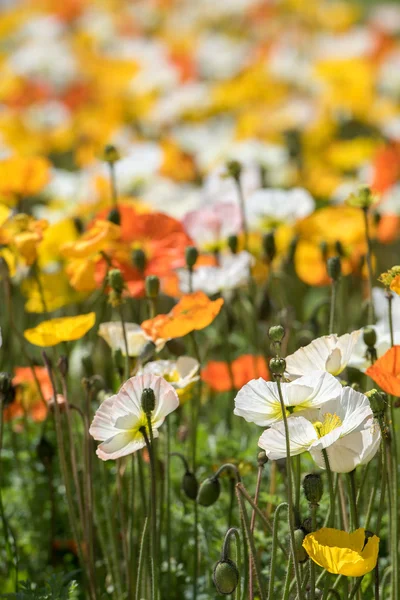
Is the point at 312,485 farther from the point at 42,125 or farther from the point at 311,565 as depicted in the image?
the point at 42,125

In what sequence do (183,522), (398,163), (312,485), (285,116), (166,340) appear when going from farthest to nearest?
(285,116) → (398,163) → (183,522) → (166,340) → (312,485)

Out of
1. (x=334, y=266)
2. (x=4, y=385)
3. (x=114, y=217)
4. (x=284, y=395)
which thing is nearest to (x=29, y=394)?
(x=114, y=217)

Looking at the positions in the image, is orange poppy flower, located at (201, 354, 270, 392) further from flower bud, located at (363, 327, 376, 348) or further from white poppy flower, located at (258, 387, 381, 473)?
white poppy flower, located at (258, 387, 381, 473)

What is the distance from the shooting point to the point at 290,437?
878 millimetres

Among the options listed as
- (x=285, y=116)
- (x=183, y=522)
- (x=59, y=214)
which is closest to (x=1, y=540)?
(x=183, y=522)

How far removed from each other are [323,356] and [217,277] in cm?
54

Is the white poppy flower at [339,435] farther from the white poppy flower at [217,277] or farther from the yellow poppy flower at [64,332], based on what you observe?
the white poppy flower at [217,277]

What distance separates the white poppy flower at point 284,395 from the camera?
89 cm

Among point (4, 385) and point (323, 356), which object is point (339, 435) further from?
point (4, 385)

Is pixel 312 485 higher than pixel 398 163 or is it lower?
lower

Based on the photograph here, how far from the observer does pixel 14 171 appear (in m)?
1.74

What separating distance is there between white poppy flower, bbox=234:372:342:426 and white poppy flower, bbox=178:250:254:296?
561mm

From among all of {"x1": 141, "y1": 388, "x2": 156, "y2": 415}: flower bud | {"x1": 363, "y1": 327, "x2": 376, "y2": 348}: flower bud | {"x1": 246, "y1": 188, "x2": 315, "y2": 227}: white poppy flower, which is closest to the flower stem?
{"x1": 141, "y1": 388, "x2": 156, "y2": 415}: flower bud

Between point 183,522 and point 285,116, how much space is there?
266 cm
